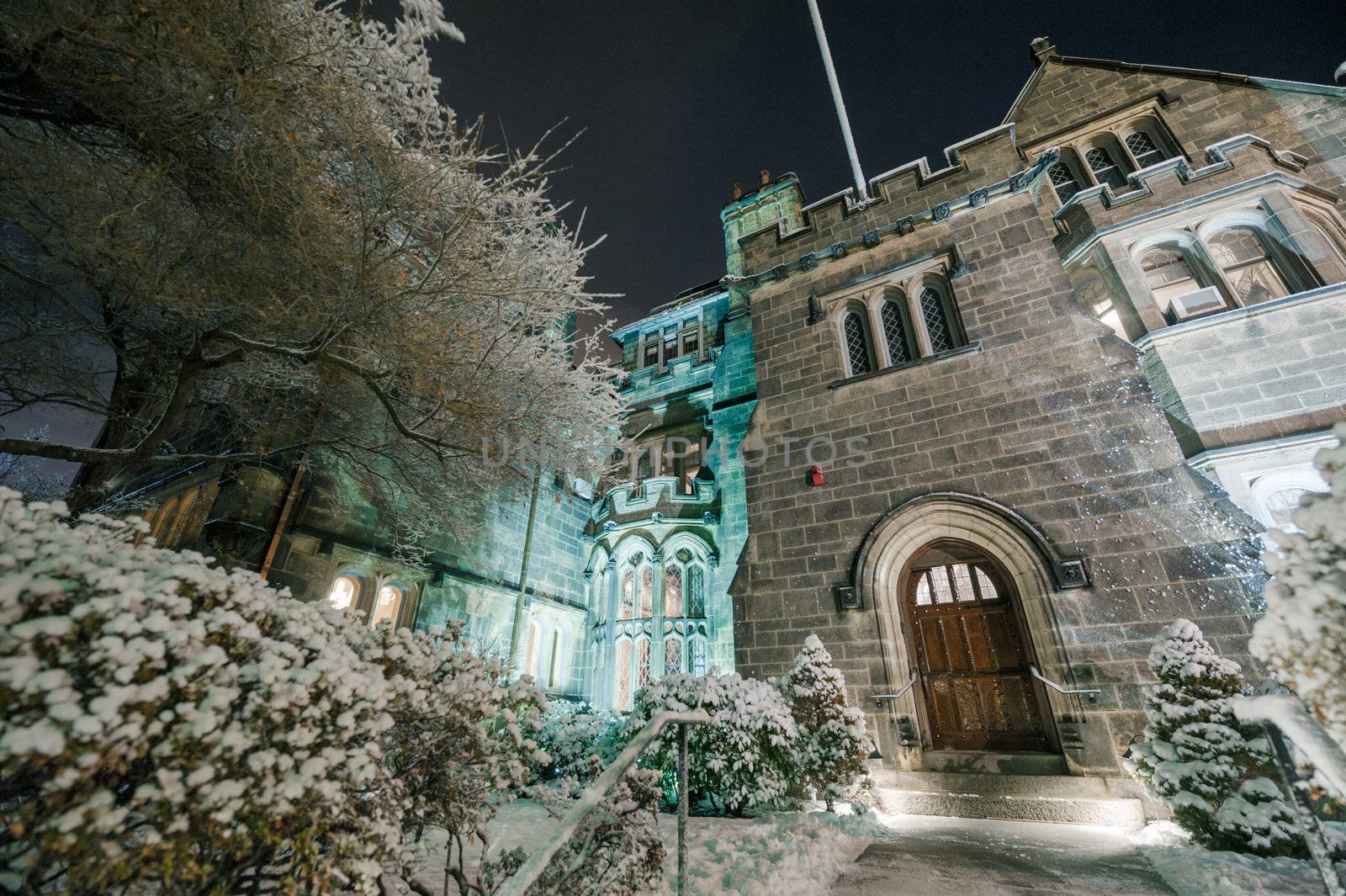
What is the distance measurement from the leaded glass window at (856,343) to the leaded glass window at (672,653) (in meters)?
6.57

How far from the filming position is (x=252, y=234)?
5547 millimetres

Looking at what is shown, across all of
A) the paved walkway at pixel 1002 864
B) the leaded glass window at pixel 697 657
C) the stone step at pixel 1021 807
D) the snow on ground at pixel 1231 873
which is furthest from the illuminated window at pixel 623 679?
the snow on ground at pixel 1231 873

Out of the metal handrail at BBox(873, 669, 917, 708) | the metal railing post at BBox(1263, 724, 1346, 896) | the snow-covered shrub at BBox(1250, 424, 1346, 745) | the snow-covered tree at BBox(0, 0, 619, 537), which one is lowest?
the metal railing post at BBox(1263, 724, 1346, 896)

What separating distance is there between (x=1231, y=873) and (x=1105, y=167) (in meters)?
11.7

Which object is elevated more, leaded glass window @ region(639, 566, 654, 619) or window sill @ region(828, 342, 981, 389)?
window sill @ region(828, 342, 981, 389)

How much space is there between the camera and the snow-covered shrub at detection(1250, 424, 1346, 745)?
6.92 ft

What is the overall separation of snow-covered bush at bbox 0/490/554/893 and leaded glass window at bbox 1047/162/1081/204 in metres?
13.0

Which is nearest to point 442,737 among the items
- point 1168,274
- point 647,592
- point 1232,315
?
point 647,592

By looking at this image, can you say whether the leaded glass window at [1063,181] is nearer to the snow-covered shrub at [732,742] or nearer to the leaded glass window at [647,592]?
the snow-covered shrub at [732,742]

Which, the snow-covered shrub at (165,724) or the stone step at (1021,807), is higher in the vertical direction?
the snow-covered shrub at (165,724)

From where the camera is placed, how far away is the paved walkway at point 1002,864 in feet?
11.5

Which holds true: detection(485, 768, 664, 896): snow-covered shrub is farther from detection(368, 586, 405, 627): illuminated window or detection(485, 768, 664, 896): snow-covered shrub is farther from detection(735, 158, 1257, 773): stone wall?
detection(368, 586, 405, 627): illuminated window

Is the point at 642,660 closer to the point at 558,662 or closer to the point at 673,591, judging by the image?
the point at 673,591

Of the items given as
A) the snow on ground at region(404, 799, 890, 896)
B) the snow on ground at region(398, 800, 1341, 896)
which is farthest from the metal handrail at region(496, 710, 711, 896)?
the snow on ground at region(404, 799, 890, 896)
